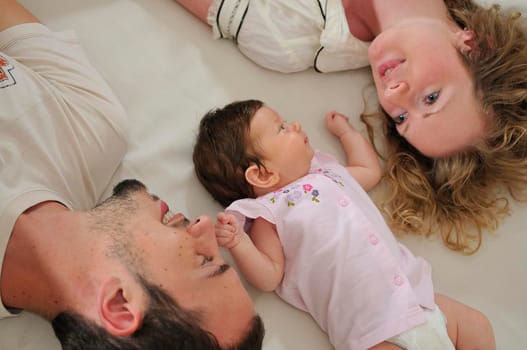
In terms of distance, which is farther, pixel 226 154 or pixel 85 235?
pixel 226 154

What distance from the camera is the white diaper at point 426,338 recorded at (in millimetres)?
983

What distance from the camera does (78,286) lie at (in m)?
0.75

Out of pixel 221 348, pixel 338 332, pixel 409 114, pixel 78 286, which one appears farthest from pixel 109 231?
pixel 409 114

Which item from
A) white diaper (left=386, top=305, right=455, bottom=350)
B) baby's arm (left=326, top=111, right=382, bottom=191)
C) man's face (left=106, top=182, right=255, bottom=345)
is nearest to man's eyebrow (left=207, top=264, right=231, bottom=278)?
man's face (left=106, top=182, right=255, bottom=345)

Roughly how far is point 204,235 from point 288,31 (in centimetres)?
70

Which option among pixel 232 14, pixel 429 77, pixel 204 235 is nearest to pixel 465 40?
pixel 429 77

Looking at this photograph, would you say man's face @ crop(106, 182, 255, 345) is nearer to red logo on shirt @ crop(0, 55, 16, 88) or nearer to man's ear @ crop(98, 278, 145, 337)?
man's ear @ crop(98, 278, 145, 337)

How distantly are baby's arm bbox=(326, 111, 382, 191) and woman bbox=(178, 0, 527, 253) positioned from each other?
56mm

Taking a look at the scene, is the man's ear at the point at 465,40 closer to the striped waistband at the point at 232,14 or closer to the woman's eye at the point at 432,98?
the woman's eye at the point at 432,98

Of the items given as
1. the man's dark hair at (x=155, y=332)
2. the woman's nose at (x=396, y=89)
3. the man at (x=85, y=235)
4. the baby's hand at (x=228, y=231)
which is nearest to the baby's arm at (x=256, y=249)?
the baby's hand at (x=228, y=231)

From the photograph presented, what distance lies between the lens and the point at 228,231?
982mm

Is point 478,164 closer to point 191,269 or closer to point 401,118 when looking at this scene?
point 401,118

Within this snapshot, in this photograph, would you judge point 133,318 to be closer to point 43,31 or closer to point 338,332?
point 338,332

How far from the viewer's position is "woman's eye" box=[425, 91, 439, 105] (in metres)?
1.13
